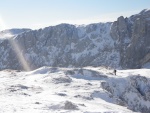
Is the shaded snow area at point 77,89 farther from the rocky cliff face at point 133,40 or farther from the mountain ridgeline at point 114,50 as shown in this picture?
the mountain ridgeline at point 114,50

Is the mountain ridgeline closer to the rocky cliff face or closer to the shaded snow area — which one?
the rocky cliff face

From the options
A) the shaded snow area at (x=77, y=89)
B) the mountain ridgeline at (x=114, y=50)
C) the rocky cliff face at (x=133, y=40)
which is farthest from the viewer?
the mountain ridgeline at (x=114, y=50)

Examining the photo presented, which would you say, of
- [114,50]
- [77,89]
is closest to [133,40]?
[114,50]

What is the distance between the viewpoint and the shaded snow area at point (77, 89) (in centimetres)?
4062

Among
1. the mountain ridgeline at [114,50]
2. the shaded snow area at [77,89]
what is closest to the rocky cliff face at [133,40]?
the mountain ridgeline at [114,50]

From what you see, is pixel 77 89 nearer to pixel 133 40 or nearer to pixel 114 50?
pixel 133 40

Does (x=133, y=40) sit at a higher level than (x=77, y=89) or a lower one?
higher

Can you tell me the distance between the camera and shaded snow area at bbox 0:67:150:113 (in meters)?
40.6

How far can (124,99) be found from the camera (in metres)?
58.2

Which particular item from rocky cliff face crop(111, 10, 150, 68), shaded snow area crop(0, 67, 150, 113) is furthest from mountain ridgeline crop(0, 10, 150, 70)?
shaded snow area crop(0, 67, 150, 113)

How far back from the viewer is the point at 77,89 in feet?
177

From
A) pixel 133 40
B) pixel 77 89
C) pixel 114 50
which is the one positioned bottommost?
pixel 114 50

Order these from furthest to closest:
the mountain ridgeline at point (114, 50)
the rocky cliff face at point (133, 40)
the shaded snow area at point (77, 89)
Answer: the mountain ridgeline at point (114, 50)
the rocky cliff face at point (133, 40)
the shaded snow area at point (77, 89)

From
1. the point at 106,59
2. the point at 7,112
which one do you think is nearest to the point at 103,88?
the point at 7,112
